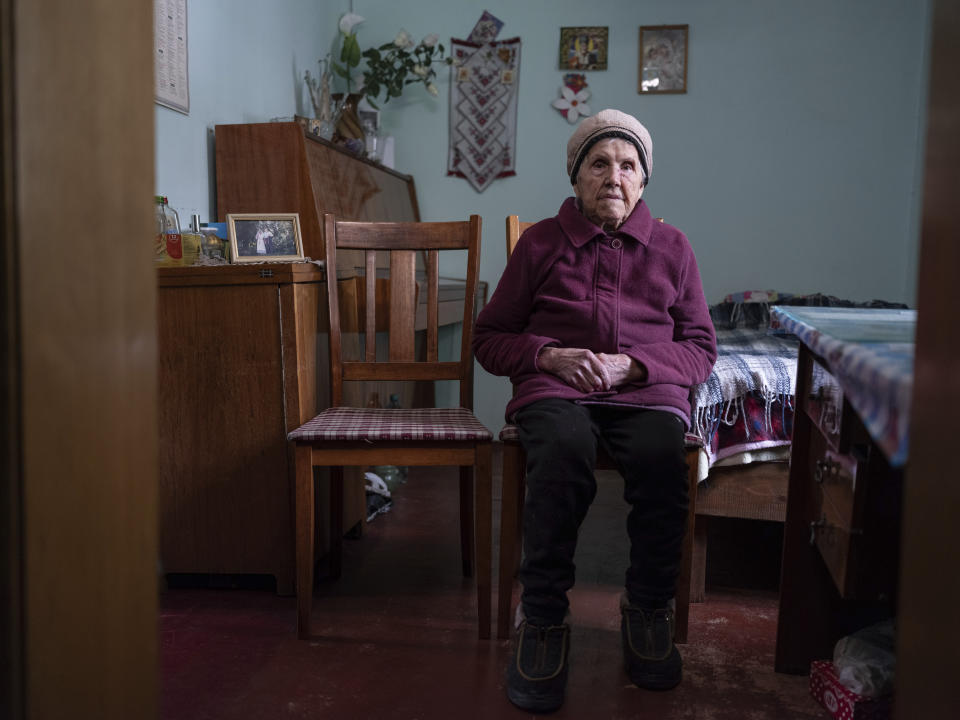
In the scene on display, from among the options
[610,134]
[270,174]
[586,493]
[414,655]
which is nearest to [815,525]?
[586,493]

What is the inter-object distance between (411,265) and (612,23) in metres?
2.21

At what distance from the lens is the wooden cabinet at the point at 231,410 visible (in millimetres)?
1964

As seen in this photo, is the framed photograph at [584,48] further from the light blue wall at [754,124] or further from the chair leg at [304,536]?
the chair leg at [304,536]

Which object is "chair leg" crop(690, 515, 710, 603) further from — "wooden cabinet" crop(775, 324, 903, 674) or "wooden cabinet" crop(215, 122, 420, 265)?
"wooden cabinet" crop(215, 122, 420, 265)

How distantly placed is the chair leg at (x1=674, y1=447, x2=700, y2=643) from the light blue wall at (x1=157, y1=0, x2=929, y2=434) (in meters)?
2.31

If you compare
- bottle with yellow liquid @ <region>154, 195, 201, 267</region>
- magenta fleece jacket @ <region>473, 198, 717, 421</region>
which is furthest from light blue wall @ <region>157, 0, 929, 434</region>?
magenta fleece jacket @ <region>473, 198, 717, 421</region>

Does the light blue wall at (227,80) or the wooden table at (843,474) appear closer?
the wooden table at (843,474)

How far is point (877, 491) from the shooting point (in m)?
1.07

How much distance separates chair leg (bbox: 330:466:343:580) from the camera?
7.09ft

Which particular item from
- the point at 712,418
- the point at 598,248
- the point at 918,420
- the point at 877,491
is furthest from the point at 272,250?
the point at 918,420

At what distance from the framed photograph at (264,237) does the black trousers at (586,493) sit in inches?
37.1

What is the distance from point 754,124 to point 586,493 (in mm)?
2777

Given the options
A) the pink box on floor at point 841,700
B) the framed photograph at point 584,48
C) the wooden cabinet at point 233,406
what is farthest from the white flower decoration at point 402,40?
the pink box on floor at point 841,700

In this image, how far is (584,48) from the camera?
3.85 metres
